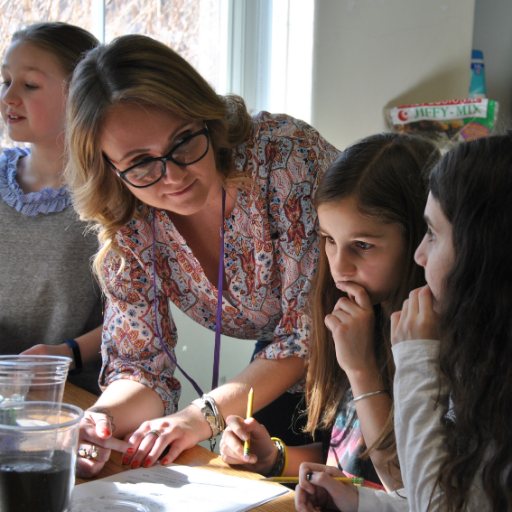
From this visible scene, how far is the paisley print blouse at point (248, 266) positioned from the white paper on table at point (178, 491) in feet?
1.11

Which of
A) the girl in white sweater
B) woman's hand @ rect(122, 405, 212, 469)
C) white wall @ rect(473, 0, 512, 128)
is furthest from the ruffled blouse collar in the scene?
white wall @ rect(473, 0, 512, 128)

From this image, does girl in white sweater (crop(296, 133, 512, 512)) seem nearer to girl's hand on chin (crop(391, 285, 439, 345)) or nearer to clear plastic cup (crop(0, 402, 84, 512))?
girl's hand on chin (crop(391, 285, 439, 345))

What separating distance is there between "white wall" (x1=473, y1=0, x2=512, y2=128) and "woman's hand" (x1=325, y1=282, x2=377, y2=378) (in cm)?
196

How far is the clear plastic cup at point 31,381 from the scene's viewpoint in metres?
0.80

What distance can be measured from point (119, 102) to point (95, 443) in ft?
2.10

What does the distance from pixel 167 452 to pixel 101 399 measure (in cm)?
24

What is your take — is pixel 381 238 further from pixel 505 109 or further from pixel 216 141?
pixel 505 109

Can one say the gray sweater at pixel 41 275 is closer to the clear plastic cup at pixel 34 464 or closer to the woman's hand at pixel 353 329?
the woman's hand at pixel 353 329

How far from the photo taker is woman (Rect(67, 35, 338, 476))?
3.68ft

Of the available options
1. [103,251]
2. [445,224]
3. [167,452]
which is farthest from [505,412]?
[103,251]

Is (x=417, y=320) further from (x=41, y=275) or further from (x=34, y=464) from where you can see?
(x=41, y=275)

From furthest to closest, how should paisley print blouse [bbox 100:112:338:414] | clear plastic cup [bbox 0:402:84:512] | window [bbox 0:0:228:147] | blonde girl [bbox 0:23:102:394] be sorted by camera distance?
window [bbox 0:0:228:147], blonde girl [bbox 0:23:102:394], paisley print blouse [bbox 100:112:338:414], clear plastic cup [bbox 0:402:84:512]

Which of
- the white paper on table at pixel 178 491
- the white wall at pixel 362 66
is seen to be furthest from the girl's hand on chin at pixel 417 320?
the white wall at pixel 362 66

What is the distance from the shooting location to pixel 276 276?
132cm
